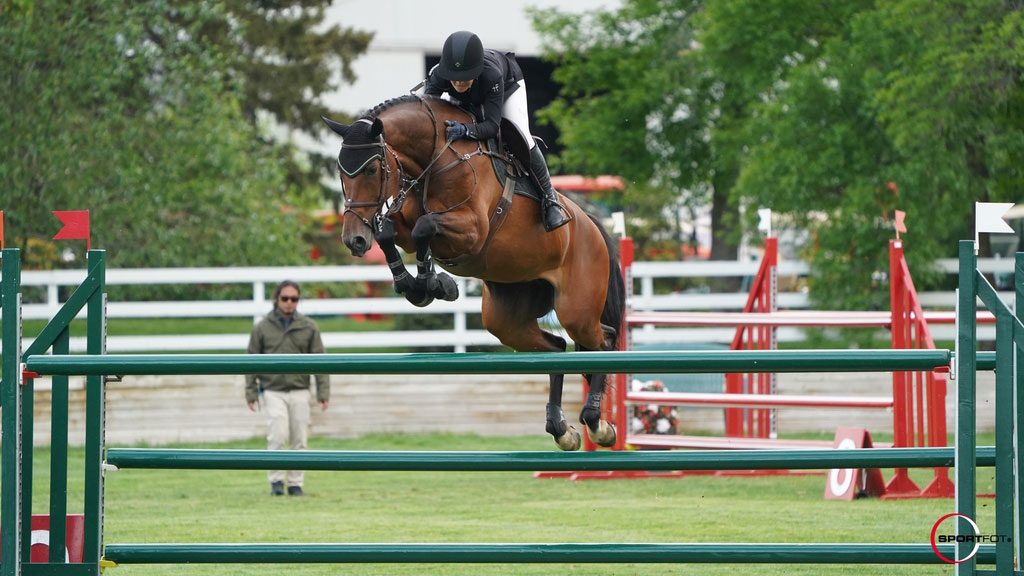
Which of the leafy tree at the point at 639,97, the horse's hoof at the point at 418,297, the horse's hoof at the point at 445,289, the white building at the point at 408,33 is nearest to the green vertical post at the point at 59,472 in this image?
the horse's hoof at the point at 418,297

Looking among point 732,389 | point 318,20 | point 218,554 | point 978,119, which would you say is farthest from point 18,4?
point 318,20

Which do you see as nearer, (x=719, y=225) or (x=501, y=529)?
(x=501, y=529)

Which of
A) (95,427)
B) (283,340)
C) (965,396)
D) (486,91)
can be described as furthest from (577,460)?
(283,340)

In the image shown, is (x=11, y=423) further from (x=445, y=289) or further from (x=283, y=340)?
(x=283, y=340)

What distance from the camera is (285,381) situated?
32.3 ft

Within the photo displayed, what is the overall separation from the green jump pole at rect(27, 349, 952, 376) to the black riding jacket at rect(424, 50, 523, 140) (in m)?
1.99

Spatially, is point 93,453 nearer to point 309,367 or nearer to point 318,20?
point 309,367

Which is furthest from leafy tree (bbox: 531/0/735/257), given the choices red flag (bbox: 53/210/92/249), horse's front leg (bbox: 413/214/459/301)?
red flag (bbox: 53/210/92/249)

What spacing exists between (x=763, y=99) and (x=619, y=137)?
8.98 ft

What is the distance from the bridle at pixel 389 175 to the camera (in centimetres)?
501

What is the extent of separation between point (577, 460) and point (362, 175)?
1.75 m

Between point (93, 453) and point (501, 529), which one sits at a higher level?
point (93, 453)

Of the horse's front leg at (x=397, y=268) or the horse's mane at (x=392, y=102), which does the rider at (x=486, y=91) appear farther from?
the horse's front leg at (x=397, y=268)

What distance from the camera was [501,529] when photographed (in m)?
7.34
